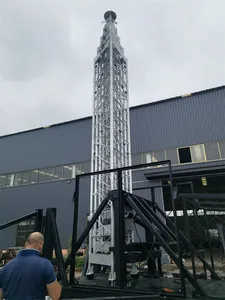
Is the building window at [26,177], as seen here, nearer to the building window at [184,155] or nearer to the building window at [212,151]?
the building window at [184,155]

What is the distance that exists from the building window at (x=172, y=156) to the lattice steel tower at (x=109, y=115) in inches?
Result: 147

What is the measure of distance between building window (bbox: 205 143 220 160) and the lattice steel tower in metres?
5.22

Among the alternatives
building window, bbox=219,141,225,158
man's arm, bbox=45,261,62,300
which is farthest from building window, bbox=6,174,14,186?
man's arm, bbox=45,261,62,300

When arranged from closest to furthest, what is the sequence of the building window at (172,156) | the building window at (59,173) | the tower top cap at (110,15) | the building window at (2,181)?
the tower top cap at (110,15) → the building window at (172,156) → the building window at (59,173) → the building window at (2,181)

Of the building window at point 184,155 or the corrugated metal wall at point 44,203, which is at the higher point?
the building window at point 184,155

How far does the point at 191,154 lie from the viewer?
13586 mm

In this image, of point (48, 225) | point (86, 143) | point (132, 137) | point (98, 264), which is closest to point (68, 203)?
point (86, 143)

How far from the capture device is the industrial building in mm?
13481

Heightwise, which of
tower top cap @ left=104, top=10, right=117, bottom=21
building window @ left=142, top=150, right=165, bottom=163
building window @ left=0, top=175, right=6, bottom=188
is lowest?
building window @ left=0, top=175, right=6, bottom=188

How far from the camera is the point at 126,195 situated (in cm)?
438

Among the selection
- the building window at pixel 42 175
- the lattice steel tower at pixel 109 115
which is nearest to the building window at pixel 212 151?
the lattice steel tower at pixel 109 115

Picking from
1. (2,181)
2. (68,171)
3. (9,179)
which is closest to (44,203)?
(68,171)

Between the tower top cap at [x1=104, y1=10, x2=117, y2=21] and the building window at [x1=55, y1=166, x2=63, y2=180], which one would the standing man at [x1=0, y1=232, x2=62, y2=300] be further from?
the building window at [x1=55, y1=166, x2=63, y2=180]

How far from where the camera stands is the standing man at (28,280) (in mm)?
2227
